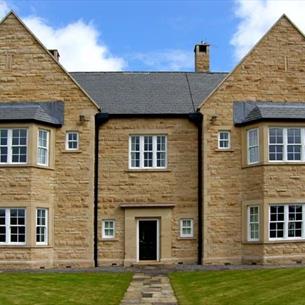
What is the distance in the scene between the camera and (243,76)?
32562 mm

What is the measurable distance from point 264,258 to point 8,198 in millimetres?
12662

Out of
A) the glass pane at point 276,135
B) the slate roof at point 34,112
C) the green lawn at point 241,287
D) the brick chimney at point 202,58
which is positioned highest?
the brick chimney at point 202,58

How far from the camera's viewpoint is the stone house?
102ft

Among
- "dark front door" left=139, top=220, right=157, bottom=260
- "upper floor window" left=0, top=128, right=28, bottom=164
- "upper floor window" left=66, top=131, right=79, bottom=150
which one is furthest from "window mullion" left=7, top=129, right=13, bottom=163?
"dark front door" left=139, top=220, right=157, bottom=260

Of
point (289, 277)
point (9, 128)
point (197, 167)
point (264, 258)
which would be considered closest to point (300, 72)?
point (197, 167)

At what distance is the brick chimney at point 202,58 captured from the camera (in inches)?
1619

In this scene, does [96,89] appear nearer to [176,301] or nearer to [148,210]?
[148,210]

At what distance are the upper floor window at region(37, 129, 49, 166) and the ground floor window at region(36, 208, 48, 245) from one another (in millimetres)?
2425

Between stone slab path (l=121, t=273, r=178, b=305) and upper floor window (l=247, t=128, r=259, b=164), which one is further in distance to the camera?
upper floor window (l=247, t=128, r=259, b=164)

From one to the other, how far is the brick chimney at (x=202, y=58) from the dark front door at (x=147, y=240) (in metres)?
12.9

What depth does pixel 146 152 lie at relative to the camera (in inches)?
1288

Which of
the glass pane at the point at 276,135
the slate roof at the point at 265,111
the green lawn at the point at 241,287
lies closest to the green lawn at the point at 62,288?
the green lawn at the point at 241,287

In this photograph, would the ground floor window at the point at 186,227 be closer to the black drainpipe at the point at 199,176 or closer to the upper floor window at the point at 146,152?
the black drainpipe at the point at 199,176

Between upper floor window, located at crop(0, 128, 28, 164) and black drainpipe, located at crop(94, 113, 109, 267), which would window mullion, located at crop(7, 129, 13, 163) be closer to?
upper floor window, located at crop(0, 128, 28, 164)
